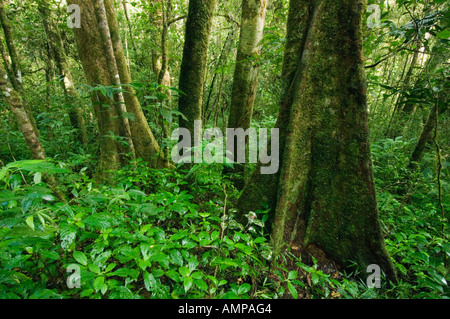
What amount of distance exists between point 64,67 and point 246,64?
576cm

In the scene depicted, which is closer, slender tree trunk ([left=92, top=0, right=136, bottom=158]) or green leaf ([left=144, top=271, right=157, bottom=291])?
green leaf ([left=144, top=271, right=157, bottom=291])

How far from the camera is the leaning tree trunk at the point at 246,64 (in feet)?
12.0

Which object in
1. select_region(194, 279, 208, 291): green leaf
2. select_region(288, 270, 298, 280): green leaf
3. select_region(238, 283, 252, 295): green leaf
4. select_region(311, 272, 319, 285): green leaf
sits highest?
select_region(194, 279, 208, 291): green leaf

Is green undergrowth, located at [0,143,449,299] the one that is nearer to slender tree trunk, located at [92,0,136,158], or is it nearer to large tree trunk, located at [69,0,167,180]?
slender tree trunk, located at [92,0,136,158]

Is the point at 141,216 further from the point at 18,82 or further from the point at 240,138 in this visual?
the point at 18,82

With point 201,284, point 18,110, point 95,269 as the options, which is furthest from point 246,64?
point 95,269

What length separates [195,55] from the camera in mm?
3283

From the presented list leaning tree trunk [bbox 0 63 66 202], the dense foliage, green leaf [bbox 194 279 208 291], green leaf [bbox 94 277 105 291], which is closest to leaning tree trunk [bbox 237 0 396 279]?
the dense foliage

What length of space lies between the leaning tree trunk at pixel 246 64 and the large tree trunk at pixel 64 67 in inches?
173

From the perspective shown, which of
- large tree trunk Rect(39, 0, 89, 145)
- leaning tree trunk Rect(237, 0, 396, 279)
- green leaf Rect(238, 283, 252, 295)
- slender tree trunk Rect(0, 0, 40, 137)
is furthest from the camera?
large tree trunk Rect(39, 0, 89, 145)

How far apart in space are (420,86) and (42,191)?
372 cm

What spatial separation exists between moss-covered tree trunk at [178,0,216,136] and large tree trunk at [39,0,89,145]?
3881 mm

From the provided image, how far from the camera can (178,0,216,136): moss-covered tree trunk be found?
3186 millimetres
